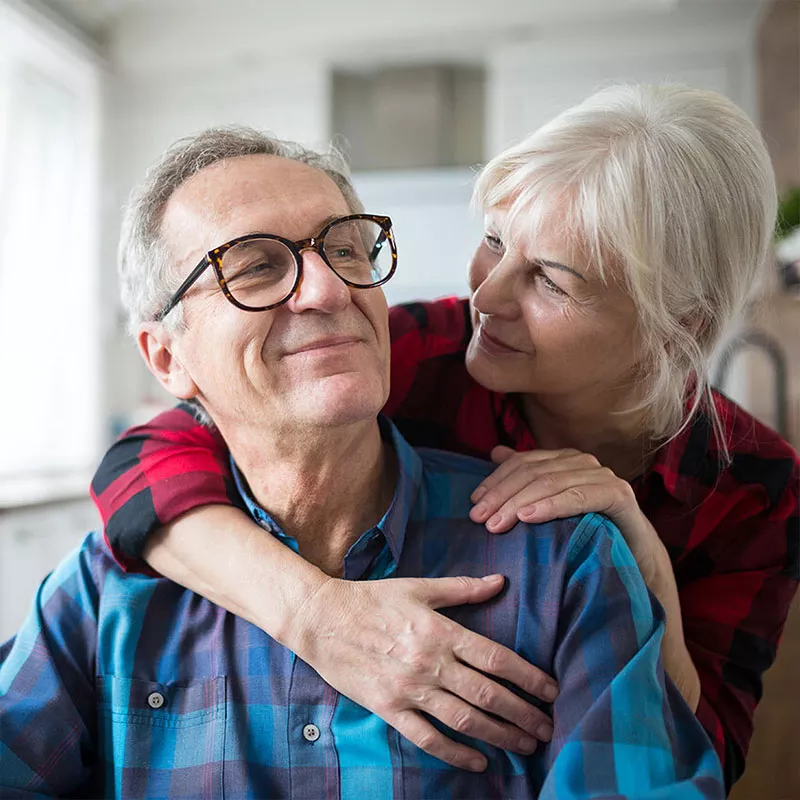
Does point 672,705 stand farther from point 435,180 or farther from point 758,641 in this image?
point 435,180

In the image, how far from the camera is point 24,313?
4031 millimetres

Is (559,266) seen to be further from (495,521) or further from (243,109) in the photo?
(243,109)

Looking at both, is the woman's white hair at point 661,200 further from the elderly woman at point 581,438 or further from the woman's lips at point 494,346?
the woman's lips at point 494,346

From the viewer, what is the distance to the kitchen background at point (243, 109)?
3980mm

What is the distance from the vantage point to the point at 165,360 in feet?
4.23

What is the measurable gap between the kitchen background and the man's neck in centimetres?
269

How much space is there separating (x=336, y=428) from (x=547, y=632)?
357 mm

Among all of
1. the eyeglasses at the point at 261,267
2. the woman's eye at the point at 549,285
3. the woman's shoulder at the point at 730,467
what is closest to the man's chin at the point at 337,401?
the eyeglasses at the point at 261,267

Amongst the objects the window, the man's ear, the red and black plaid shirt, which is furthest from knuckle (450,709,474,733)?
the window

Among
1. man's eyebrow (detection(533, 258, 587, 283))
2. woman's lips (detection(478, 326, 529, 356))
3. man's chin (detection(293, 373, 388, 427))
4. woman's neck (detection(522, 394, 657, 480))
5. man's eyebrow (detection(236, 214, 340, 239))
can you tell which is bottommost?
woman's neck (detection(522, 394, 657, 480))

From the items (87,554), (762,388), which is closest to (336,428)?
(87,554)

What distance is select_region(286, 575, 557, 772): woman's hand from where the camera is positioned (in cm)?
100

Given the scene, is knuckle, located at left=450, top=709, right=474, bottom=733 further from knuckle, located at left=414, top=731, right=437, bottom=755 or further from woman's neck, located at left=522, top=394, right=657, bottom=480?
woman's neck, located at left=522, top=394, right=657, bottom=480

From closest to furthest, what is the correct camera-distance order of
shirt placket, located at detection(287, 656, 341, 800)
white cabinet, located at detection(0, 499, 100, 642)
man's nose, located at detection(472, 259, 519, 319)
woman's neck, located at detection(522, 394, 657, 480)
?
shirt placket, located at detection(287, 656, 341, 800), man's nose, located at detection(472, 259, 519, 319), woman's neck, located at detection(522, 394, 657, 480), white cabinet, located at detection(0, 499, 100, 642)
